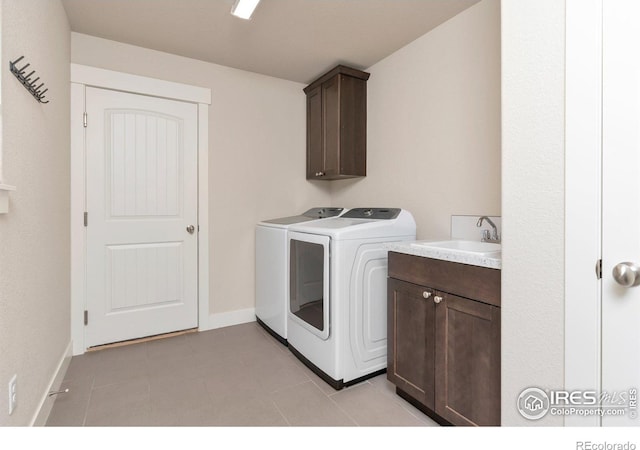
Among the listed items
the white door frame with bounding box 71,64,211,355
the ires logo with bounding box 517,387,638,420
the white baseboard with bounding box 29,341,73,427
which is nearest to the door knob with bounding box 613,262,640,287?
the ires logo with bounding box 517,387,638,420

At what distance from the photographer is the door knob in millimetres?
934

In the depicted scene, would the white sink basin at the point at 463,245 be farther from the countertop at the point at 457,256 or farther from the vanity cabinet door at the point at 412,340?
the vanity cabinet door at the point at 412,340

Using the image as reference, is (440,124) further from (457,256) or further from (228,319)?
(228,319)

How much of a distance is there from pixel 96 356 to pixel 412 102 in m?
3.10

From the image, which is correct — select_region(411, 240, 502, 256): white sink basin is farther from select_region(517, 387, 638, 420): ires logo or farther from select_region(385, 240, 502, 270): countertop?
select_region(517, 387, 638, 420): ires logo

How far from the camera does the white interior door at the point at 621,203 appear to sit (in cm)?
94

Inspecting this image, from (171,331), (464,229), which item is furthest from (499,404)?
(171,331)

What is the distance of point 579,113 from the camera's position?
1029 millimetres

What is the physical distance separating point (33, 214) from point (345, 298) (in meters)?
1.65

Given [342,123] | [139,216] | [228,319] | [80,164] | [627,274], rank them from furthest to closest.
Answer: [228,319] < [342,123] < [139,216] < [80,164] < [627,274]

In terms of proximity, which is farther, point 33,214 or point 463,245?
point 463,245

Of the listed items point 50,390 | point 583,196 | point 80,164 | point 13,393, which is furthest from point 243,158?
point 583,196

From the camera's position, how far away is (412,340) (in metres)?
1.69

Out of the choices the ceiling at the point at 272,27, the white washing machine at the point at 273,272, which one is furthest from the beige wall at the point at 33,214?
the white washing machine at the point at 273,272
